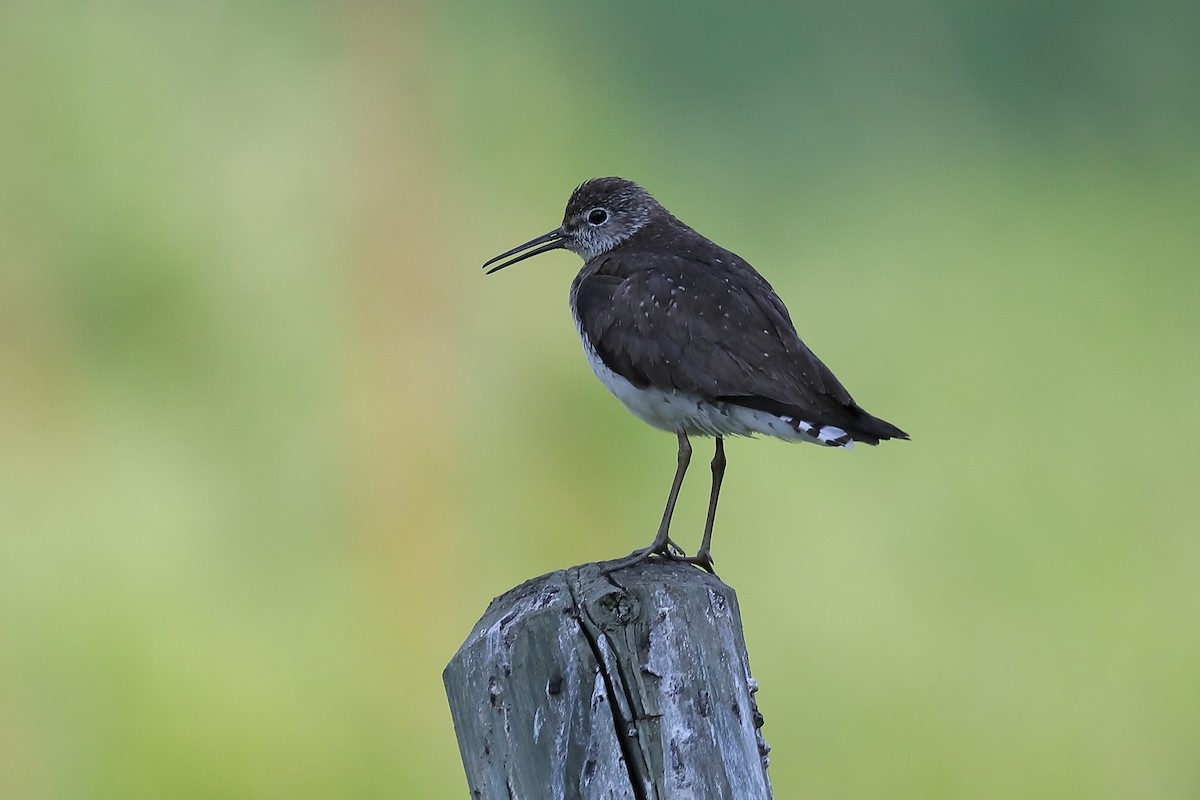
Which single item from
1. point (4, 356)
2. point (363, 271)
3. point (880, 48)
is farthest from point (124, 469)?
point (880, 48)

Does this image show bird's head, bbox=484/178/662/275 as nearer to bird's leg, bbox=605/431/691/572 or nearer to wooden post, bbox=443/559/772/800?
bird's leg, bbox=605/431/691/572

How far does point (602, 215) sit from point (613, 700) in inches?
124

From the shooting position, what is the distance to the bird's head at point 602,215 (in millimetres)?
5582

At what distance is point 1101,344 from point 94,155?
7073 mm

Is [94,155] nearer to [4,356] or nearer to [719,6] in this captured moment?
[4,356]

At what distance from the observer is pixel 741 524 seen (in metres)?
8.02

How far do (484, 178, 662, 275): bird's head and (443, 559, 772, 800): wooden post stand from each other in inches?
109

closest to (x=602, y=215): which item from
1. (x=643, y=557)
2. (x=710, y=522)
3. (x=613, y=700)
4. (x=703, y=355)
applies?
(x=703, y=355)

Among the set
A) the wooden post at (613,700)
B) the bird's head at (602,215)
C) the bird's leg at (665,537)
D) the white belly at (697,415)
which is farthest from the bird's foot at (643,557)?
the bird's head at (602,215)

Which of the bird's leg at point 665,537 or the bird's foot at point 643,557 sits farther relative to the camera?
the bird's leg at point 665,537

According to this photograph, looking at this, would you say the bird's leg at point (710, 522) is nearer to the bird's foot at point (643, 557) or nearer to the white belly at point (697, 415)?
the bird's foot at point (643, 557)

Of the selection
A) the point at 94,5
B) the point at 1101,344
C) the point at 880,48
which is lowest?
the point at 1101,344

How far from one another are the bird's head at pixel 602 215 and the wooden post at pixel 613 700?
2774 mm

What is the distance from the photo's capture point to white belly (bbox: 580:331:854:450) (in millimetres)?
4027
